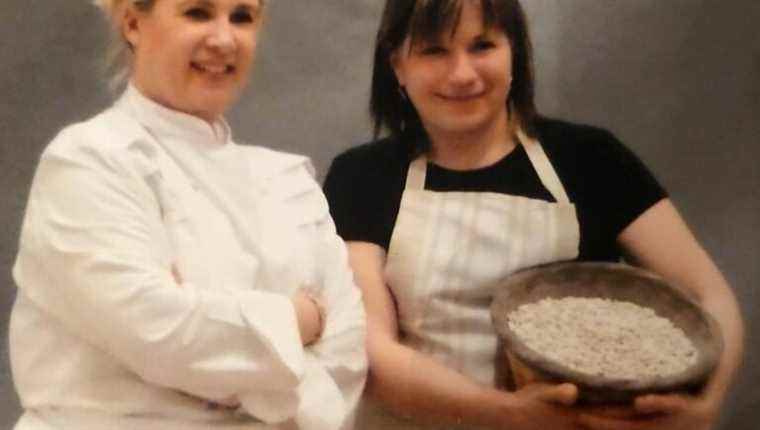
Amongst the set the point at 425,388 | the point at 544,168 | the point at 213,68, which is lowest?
the point at 425,388

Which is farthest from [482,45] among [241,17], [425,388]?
[425,388]

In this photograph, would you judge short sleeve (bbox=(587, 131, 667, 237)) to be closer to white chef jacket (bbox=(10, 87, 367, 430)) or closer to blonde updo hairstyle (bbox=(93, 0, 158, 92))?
white chef jacket (bbox=(10, 87, 367, 430))

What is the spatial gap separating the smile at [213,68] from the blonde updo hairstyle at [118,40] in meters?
0.07

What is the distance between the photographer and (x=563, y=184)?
114 centimetres

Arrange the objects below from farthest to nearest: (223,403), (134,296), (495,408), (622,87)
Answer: (622,87), (495,408), (223,403), (134,296)

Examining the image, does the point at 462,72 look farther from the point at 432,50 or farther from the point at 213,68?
the point at 213,68

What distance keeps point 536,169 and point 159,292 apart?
Result: 0.50 m

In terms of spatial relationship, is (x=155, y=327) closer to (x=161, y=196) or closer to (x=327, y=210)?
(x=161, y=196)

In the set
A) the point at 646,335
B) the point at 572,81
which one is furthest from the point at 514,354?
the point at 572,81

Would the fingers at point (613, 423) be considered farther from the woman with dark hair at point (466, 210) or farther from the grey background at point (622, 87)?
A: the grey background at point (622, 87)

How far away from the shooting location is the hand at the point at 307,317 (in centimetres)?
95

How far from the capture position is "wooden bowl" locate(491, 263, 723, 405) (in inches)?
35.3

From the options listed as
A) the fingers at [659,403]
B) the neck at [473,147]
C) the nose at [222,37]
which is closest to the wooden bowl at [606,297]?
the fingers at [659,403]

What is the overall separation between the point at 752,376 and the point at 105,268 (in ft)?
2.67
